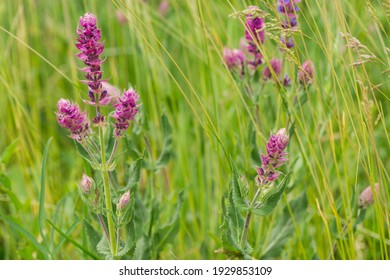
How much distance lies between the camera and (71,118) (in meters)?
1.35

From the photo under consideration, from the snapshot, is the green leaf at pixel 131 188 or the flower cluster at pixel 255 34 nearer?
the green leaf at pixel 131 188

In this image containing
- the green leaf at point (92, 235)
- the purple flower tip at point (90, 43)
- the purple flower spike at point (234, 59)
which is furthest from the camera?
the purple flower spike at point (234, 59)

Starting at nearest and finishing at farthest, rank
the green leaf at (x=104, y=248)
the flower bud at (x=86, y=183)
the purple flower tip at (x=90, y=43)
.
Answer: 1. the purple flower tip at (x=90, y=43)
2. the flower bud at (x=86, y=183)
3. the green leaf at (x=104, y=248)

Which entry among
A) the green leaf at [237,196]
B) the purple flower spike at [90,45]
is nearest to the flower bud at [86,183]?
the purple flower spike at [90,45]

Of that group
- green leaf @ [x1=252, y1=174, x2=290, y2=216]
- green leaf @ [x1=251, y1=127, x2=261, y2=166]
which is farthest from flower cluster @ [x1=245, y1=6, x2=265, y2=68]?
green leaf @ [x1=252, y1=174, x2=290, y2=216]

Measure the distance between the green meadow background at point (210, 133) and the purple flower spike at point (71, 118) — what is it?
0.39 feet

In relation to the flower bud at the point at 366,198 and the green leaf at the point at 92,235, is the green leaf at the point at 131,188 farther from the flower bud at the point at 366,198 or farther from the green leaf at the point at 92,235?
the flower bud at the point at 366,198

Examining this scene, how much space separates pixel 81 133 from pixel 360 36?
1.36m

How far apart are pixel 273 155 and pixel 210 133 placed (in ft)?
1.55

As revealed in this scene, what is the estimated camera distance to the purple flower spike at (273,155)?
1327mm

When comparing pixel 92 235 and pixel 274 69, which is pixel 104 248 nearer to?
pixel 92 235

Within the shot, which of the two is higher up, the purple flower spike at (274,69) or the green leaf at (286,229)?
the purple flower spike at (274,69)

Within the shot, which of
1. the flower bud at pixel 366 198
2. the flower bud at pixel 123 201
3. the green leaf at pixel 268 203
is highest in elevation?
the flower bud at pixel 123 201
